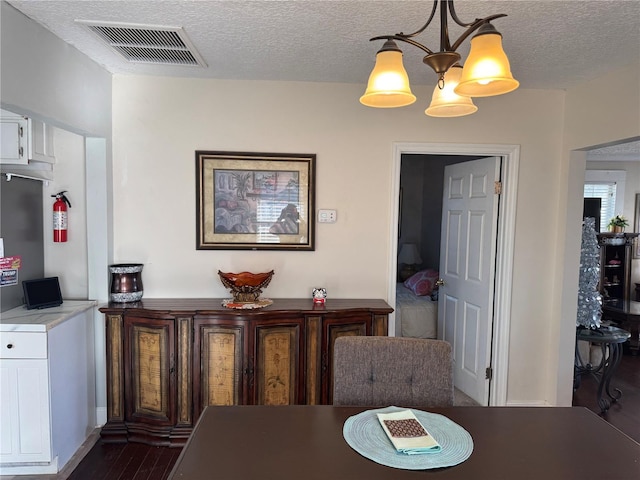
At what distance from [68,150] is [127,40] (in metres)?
0.99

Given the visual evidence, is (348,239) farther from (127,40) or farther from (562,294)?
(127,40)

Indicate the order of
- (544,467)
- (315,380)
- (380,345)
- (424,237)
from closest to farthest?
(544,467), (380,345), (315,380), (424,237)

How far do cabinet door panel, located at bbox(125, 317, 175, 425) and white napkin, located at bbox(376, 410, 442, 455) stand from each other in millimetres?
1721

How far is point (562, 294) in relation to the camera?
3.21 metres

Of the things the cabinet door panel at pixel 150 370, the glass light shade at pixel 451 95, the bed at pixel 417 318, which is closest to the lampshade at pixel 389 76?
the glass light shade at pixel 451 95

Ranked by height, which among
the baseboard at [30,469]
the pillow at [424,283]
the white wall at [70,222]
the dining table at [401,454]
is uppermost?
the white wall at [70,222]

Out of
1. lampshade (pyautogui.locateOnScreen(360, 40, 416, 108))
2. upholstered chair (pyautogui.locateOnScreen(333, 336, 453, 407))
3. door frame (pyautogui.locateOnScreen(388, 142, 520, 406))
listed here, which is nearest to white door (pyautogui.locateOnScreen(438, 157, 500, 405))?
door frame (pyautogui.locateOnScreen(388, 142, 520, 406))

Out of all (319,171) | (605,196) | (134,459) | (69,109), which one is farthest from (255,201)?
(605,196)

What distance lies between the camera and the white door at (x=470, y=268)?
132 inches

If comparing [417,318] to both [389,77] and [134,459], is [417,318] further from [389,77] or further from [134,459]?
[389,77]

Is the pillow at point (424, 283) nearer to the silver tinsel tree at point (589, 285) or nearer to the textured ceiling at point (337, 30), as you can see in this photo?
the silver tinsel tree at point (589, 285)

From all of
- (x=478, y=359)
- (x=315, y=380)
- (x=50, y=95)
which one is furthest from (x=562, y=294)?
(x=50, y=95)

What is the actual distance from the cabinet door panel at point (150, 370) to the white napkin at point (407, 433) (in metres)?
1.72

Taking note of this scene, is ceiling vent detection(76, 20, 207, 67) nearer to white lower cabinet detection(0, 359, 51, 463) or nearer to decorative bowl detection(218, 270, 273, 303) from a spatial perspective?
decorative bowl detection(218, 270, 273, 303)
